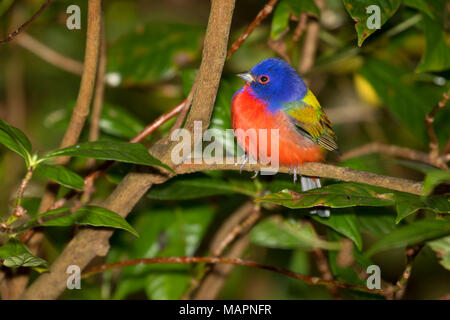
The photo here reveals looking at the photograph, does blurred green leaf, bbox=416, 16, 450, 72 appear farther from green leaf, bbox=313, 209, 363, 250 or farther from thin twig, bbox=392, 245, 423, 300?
thin twig, bbox=392, 245, 423, 300

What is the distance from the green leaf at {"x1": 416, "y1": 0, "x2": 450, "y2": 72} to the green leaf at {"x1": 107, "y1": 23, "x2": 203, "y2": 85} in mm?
1788

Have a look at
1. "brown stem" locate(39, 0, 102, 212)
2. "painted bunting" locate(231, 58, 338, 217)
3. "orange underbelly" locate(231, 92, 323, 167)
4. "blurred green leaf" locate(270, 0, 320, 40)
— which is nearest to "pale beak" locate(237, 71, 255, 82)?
"painted bunting" locate(231, 58, 338, 217)

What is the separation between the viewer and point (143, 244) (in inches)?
143

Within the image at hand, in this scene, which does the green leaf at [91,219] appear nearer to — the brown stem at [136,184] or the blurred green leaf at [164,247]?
the brown stem at [136,184]

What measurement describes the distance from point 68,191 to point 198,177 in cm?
81

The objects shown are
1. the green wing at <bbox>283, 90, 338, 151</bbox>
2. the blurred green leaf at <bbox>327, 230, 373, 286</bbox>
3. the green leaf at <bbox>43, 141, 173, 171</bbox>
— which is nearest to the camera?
the green leaf at <bbox>43, 141, 173, 171</bbox>

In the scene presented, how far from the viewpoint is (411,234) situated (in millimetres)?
1628

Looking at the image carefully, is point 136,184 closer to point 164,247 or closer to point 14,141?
point 14,141

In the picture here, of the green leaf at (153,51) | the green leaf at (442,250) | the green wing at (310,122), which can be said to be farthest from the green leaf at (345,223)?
the green leaf at (153,51)

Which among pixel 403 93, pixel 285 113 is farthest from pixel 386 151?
pixel 285 113

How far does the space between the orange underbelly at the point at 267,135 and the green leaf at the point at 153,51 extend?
90cm

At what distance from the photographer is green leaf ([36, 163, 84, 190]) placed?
2.16 metres

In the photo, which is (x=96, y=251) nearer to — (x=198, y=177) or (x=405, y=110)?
(x=198, y=177)
